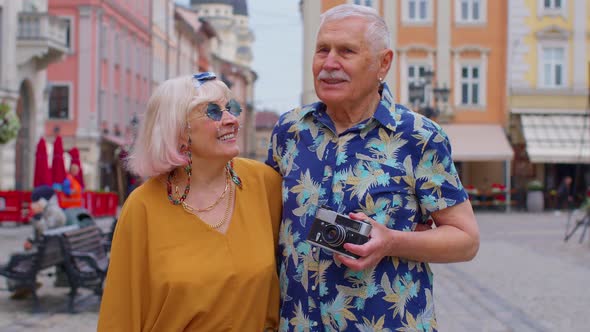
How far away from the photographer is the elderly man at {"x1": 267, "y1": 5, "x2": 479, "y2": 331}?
304 centimetres

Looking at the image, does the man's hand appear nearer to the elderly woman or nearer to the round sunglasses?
the elderly woman

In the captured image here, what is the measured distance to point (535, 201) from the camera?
33750 mm

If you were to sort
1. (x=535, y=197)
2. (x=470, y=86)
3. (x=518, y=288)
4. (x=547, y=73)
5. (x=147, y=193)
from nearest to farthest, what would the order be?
(x=147, y=193)
(x=518, y=288)
(x=535, y=197)
(x=547, y=73)
(x=470, y=86)

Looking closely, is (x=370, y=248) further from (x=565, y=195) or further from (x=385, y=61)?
(x=565, y=195)

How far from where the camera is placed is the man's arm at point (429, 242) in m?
2.79

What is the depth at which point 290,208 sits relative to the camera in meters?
3.20

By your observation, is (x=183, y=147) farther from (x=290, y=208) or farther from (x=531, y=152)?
(x=531, y=152)

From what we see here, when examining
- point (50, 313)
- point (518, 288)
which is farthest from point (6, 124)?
point (518, 288)

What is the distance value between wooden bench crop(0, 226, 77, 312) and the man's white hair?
753cm

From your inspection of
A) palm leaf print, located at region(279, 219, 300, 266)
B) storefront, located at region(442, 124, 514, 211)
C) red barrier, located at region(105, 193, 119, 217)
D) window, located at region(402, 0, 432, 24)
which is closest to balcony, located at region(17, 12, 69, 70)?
red barrier, located at region(105, 193, 119, 217)

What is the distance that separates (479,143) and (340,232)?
3286 cm

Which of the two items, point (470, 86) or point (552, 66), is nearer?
point (552, 66)

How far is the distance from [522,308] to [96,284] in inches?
183

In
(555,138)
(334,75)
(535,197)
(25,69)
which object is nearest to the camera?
(334,75)
